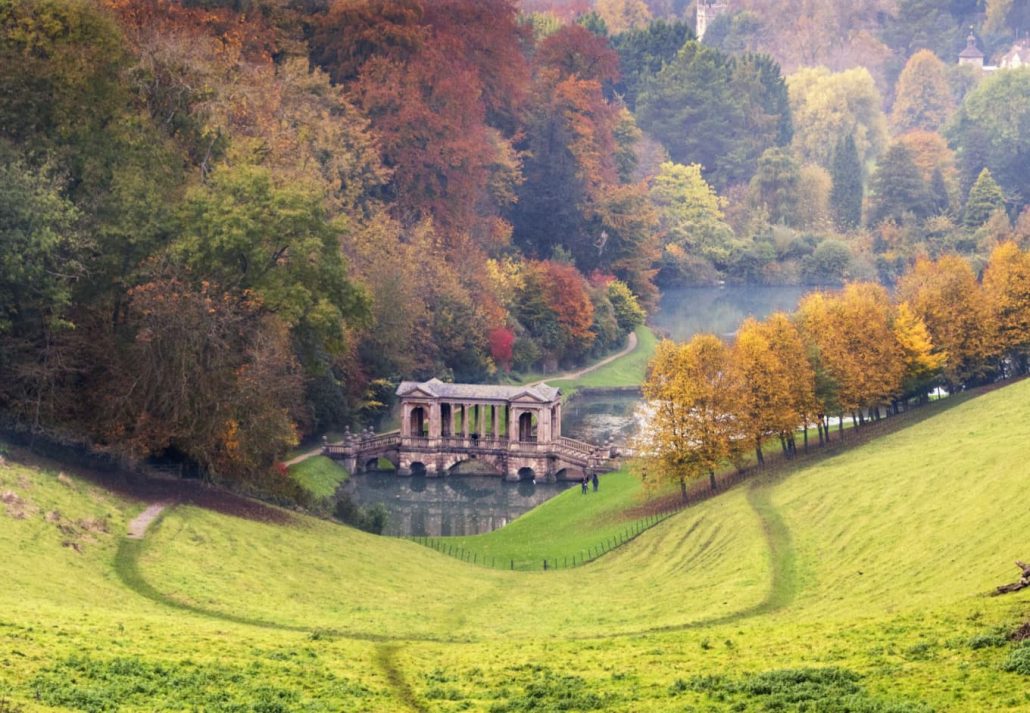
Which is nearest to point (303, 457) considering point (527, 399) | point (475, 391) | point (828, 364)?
point (475, 391)

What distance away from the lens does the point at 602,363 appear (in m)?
152

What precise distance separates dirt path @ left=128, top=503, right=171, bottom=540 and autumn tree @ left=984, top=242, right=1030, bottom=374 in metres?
57.0

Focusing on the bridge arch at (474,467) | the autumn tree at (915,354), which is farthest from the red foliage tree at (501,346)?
the autumn tree at (915,354)

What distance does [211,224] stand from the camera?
79.8 metres

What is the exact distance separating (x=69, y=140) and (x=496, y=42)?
266ft

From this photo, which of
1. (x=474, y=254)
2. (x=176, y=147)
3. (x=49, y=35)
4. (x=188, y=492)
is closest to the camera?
(x=188, y=492)

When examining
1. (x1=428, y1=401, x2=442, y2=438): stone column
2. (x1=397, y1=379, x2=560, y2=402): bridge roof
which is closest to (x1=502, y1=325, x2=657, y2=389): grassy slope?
(x1=397, y1=379, x2=560, y2=402): bridge roof

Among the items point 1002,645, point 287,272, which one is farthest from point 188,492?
point 1002,645

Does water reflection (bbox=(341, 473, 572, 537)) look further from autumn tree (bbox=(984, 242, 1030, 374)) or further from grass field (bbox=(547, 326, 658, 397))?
grass field (bbox=(547, 326, 658, 397))

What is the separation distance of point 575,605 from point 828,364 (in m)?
37.4

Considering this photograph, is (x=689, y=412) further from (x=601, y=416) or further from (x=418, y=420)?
(x=601, y=416)

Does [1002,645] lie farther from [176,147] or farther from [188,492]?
[176,147]

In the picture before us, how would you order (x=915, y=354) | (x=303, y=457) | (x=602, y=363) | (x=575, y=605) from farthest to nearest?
(x=602, y=363) → (x=303, y=457) → (x=915, y=354) → (x=575, y=605)

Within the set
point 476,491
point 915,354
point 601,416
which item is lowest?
point 476,491
